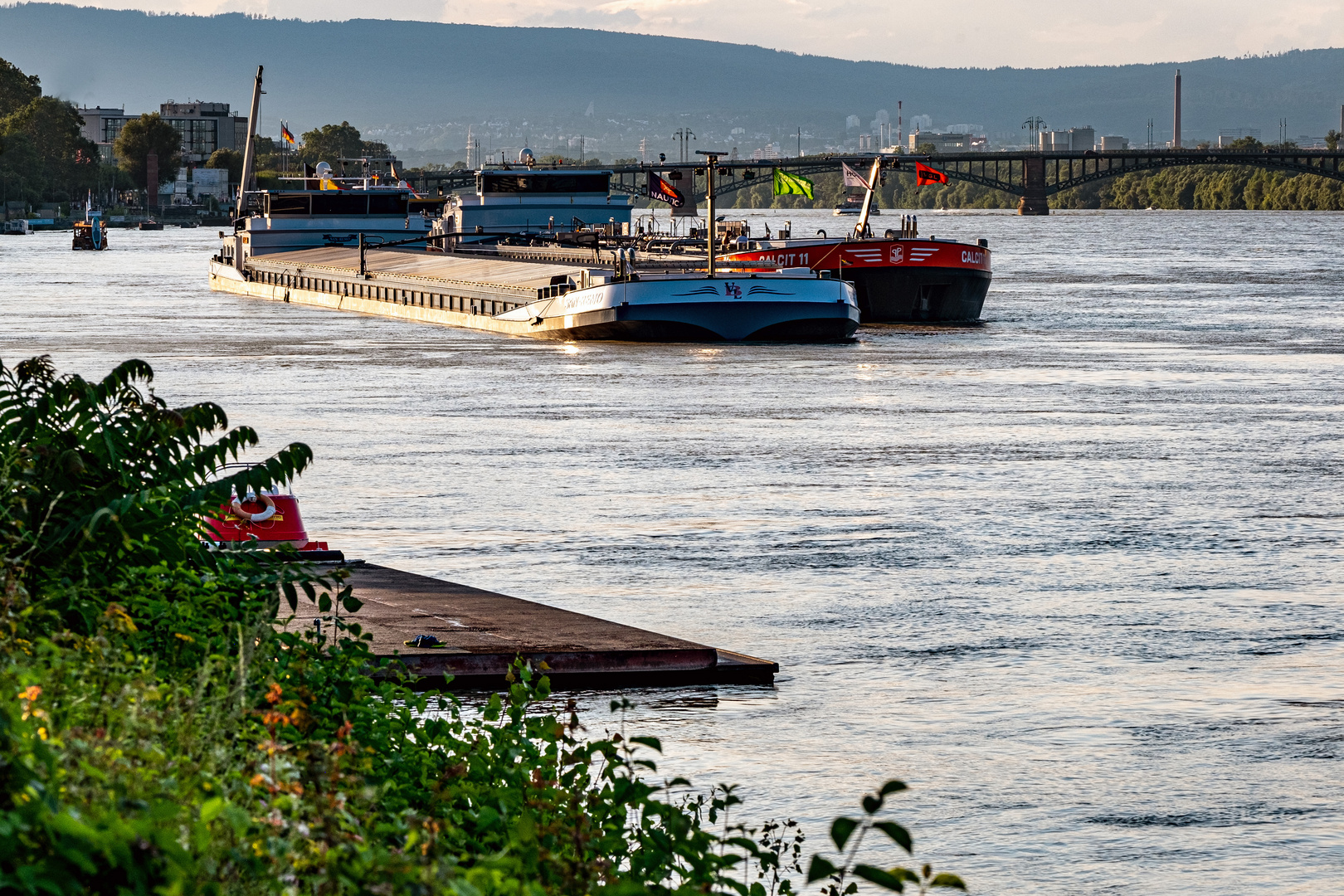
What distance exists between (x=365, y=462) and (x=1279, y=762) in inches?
645

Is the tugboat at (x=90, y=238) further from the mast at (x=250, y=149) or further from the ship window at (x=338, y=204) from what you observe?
the ship window at (x=338, y=204)

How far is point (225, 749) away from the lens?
6105mm

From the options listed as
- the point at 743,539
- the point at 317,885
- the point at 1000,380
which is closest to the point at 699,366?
the point at 1000,380

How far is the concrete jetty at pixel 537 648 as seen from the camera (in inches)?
480

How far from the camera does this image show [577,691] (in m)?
12.3

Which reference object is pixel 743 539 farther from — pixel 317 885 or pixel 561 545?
pixel 317 885

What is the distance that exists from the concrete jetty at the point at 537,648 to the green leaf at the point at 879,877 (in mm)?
6536

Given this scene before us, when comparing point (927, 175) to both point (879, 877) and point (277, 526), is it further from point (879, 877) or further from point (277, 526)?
point (879, 877)

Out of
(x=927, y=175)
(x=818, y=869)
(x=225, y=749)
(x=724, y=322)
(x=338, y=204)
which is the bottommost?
(x=724, y=322)

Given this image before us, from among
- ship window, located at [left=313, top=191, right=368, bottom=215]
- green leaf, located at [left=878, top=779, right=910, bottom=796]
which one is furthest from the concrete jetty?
ship window, located at [left=313, top=191, right=368, bottom=215]

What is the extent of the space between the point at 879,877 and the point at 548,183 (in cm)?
8082

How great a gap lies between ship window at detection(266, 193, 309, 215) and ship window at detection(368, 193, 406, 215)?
315 centimetres

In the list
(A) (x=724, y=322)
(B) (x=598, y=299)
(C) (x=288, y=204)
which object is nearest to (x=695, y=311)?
(A) (x=724, y=322)

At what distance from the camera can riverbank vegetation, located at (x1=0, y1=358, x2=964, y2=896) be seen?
15.3 ft
